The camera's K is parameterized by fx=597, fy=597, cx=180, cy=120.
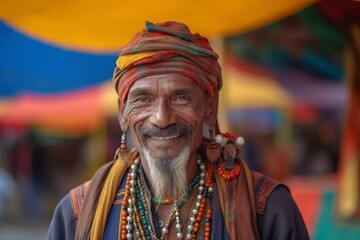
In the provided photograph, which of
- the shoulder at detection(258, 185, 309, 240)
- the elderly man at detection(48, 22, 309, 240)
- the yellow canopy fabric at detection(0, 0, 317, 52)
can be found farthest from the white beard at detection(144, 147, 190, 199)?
the yellow canopy fabric at detection(0, 0, 317, 52)

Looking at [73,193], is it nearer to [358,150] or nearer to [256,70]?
[358,150]

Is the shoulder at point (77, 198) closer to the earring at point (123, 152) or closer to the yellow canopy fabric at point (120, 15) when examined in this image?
the earring at point (123, 152)

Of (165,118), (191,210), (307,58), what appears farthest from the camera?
(307,58)

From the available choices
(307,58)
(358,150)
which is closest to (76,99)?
(307,58)

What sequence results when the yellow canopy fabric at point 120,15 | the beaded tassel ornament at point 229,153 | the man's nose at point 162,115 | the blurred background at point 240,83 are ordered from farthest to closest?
the blurred background at point 240,83
the yellow canopy fabric at point 120,15
the beaded tassel ornament at point 229,153
the man's nose at point 162,115

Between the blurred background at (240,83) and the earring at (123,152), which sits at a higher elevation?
the blurred background at (240,83)

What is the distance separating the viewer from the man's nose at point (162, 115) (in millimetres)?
2234

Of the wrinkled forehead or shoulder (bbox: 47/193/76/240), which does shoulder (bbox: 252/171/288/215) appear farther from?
shoulder (bbox: 47/193/76/240)

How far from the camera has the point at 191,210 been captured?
93.8 inches

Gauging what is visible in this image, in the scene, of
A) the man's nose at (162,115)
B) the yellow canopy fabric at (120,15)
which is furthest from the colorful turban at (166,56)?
the yellow canopy fabric at (120,15)

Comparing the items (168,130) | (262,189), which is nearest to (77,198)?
(168,130)

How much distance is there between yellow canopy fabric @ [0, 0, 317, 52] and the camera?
2.96 meters

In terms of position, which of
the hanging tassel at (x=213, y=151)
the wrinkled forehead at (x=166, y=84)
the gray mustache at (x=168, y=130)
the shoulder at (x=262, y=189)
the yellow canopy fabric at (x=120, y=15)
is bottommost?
the shoulder at (x=262, y=189)

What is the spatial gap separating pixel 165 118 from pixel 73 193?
22.2 inches
